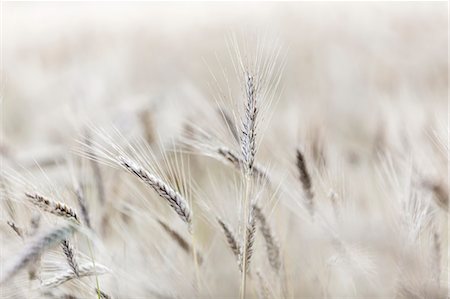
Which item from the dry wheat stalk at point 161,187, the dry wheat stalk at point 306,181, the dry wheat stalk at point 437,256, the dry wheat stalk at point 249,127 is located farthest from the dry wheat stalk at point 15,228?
the dry wheat stalk at point 437,256

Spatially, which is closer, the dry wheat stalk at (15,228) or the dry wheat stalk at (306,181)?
the dry wheat stalk at (15,228)

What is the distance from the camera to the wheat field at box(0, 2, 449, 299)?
689mm

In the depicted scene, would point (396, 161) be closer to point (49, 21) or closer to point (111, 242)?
point (111, 242)

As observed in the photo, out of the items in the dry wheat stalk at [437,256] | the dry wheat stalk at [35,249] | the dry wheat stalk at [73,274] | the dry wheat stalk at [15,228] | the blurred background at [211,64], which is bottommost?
the blurred background at [211,64]

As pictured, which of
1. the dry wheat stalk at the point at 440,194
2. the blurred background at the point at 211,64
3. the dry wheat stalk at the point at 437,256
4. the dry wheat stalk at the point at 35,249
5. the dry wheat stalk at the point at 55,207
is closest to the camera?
the dry wheat stalk at the point at 35,249

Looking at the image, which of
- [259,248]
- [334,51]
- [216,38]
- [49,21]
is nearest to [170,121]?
[259,248]

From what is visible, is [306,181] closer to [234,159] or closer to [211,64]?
[234,159]

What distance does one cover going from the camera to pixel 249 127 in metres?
0.67

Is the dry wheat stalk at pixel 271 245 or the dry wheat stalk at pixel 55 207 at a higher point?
the dry wheat stalk at pixel 55 207

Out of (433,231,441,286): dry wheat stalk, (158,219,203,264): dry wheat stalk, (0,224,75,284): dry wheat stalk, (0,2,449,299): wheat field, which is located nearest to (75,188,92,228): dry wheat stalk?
(0,2,449,299): wheat field

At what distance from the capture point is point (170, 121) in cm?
162

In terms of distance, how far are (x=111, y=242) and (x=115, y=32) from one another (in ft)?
9.62

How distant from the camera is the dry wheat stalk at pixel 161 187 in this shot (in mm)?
650

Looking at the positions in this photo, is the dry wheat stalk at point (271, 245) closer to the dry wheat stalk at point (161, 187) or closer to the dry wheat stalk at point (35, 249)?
the dry wheat stalk at point (161, 187)
